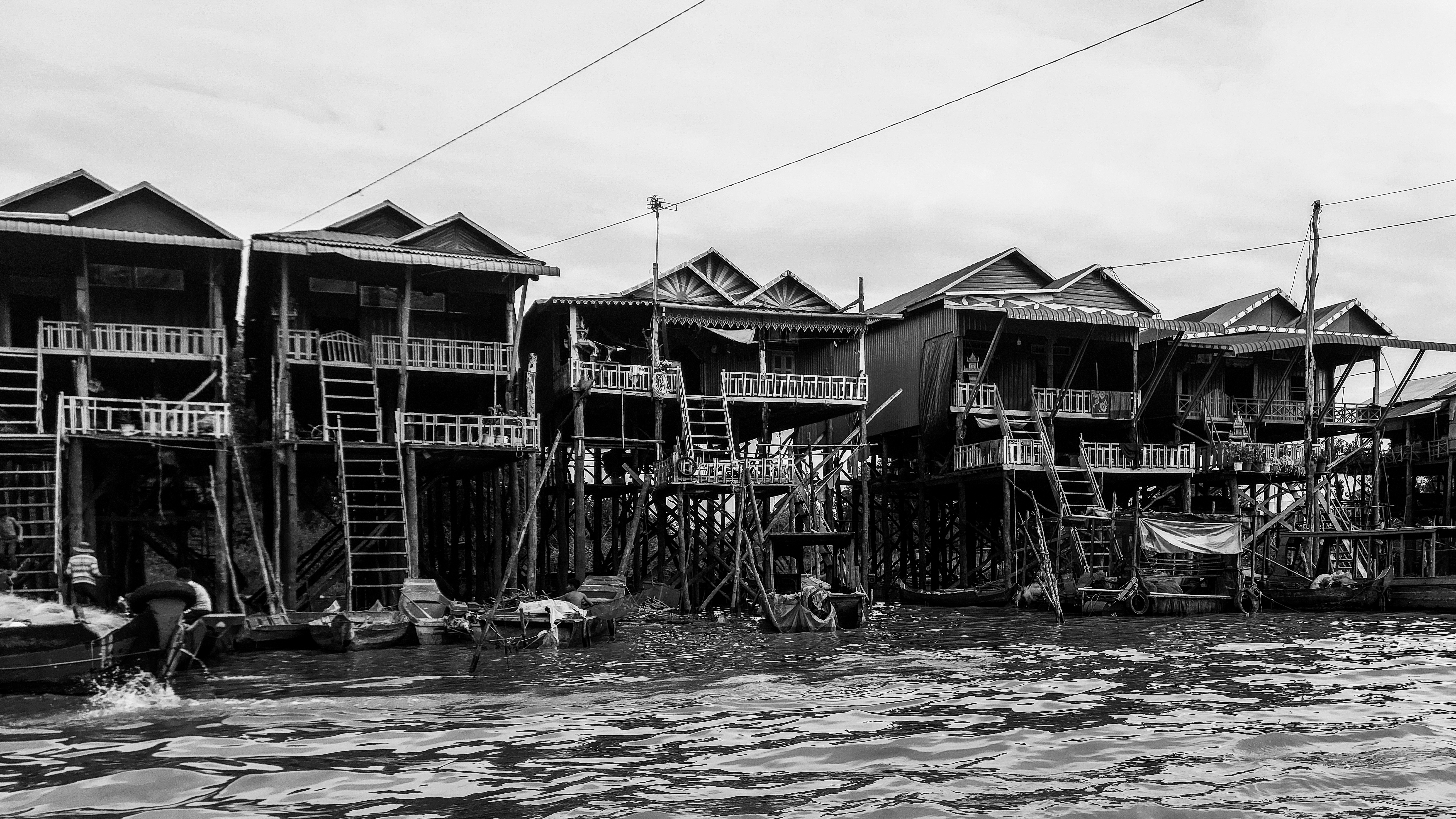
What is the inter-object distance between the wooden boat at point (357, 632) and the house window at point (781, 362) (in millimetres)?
16630

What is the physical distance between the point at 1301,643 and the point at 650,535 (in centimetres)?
1901

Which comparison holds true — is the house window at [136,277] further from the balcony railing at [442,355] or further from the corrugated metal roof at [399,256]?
the balcony railing at [442,355]

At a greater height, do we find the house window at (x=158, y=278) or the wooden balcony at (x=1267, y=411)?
the house window at (x=158, y=278)

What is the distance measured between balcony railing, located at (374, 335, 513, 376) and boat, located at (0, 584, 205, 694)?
39.8 ft

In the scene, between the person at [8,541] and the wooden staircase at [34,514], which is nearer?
the person at [8,541]

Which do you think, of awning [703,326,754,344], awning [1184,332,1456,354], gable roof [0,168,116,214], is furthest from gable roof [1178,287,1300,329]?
gable roof [0,168,116,214]

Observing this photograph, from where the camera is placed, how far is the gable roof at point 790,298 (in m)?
34.8

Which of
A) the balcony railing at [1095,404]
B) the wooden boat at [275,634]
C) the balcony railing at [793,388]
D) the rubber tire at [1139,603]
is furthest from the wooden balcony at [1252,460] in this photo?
the wooden boat at [275,634]

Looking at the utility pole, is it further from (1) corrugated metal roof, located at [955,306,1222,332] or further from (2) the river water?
(2) the river water

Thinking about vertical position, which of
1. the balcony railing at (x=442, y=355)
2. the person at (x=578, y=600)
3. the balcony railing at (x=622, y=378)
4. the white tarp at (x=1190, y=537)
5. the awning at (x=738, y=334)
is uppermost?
the awning at (x=738, y=334)

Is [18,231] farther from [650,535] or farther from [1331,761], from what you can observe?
[1331,761]

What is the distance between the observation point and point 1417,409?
50.0 meters

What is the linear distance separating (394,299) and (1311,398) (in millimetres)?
24731

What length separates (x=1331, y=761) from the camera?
460 inches
